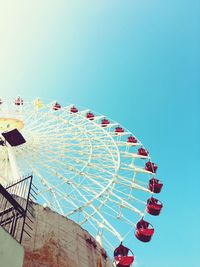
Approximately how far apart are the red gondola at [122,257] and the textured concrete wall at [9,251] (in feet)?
34.6

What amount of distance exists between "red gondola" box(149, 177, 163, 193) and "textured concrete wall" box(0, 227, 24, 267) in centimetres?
1550

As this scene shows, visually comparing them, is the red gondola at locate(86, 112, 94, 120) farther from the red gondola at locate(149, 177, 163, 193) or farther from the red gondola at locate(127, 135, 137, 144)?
the red gondola at locate(149, 177, 163, 193)

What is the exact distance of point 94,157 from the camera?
23.7m

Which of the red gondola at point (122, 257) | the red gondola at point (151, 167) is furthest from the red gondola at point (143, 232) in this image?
the red gondola at point (151, 167)

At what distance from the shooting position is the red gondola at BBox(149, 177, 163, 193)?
23125mm

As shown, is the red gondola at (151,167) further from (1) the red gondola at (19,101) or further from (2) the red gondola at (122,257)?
(1) the red gondola at (19,101)

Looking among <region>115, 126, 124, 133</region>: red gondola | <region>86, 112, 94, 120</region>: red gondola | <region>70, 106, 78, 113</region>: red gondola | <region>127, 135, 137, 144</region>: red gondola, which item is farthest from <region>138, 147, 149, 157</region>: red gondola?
<region>70, 106, 78, 113</region>: red gondola

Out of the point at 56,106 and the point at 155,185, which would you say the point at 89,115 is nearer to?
the point at 56,106

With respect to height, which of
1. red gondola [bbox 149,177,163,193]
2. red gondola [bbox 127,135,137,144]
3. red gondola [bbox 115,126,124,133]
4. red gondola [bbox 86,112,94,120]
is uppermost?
red gondola [bbox 86,112,94,120]

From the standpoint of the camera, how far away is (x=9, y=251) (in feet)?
26.7

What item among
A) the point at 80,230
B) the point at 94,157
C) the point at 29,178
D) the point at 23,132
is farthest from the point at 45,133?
the point at 29,178

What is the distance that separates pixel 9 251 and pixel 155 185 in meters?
16.4

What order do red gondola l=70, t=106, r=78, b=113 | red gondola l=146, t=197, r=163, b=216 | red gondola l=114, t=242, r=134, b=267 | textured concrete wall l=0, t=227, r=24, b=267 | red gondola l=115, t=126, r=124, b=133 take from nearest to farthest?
1. textured concrete wall l=0, t=227, r=24, b=267
2. red gondola l=114, t=242, r=134, b=267
3. red gondola l=146, t=197, r=163, b=216
4. red gondola l=115, t=126, r=124, b=133
5. red gondola l=70, t=106, r=78, b=113

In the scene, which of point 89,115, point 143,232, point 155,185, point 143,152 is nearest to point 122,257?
point 143,232
